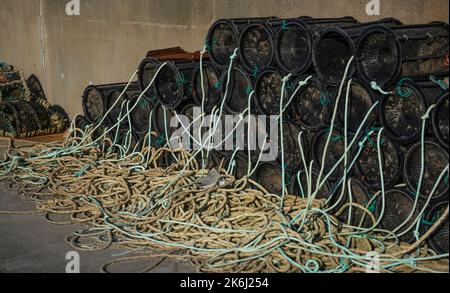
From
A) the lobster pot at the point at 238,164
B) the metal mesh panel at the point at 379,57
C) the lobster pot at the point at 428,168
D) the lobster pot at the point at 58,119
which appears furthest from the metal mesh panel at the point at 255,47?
the lobster pot at the point at 58,119

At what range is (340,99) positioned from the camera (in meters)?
5.60

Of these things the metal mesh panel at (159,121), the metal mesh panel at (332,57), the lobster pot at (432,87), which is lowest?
the metal mesh panel at (159,121)

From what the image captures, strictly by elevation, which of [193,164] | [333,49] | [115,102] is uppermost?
[333,49]

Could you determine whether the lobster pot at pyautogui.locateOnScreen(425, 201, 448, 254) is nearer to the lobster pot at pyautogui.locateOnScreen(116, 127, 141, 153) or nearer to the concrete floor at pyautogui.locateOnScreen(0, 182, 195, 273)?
Result: the concrete floor at pyautogui.locateOnScreen(0, 182, 195, 273)

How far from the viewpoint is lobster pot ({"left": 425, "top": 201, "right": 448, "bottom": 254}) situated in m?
4.97

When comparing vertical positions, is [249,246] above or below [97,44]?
below

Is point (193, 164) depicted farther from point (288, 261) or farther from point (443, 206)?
point (443, 206)

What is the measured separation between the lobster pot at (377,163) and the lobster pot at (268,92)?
94cm

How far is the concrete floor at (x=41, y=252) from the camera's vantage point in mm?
5184

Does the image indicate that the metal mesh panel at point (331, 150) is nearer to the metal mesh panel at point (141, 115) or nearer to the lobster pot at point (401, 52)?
the lobster pot at point (401, 52)

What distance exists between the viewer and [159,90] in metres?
7.05

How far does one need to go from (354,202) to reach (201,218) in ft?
4.13
